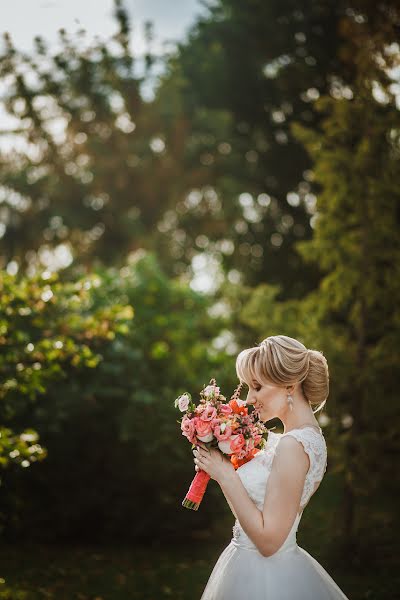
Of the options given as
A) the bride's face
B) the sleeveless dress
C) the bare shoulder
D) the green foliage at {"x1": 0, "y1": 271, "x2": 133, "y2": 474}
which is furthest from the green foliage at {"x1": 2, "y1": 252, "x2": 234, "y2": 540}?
the bare shoulder

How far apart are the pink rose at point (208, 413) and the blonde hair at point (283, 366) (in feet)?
0.76

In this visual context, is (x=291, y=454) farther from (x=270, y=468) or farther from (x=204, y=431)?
(x=204, y=431)

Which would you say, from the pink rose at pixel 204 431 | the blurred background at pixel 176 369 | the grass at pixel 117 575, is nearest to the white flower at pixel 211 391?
the pink rose at pixel 204 431

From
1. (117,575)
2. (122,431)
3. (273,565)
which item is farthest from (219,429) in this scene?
(122,431)

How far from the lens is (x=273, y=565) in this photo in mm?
3264

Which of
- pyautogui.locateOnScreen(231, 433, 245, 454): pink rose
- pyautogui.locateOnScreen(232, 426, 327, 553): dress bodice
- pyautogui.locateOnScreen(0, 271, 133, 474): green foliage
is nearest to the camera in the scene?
pyautogui.locateOnScreen(232, 426, 327, 553): dress bodice

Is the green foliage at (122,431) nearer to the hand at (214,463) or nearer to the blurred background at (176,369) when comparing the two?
the blurred background at (176,369)

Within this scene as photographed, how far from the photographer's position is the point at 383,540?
10297 mm

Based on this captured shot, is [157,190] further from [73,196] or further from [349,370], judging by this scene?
[349,370]

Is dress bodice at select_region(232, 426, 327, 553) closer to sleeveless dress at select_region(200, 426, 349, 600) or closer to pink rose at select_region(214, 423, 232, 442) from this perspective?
sleeveless dress at select_region(200, 426, 349, 600)

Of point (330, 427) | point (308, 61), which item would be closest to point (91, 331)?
point (330, 427)

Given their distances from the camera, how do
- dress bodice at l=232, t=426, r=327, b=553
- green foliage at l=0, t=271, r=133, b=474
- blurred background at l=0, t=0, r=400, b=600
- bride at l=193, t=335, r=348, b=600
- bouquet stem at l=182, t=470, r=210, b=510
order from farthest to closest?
blurred background at l=0, t=0, r=400, b=600, green foliage at l=0, t=271, r=133, b=474, bouquet stem at l=182, t=470, r=210, b=510, dress bodice at l=232, t=426, r=327, b=553, bride at l=193, t=335, r=348, b=600

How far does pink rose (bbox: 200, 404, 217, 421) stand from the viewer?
331 cm

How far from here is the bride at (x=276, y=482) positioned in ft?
9.97
